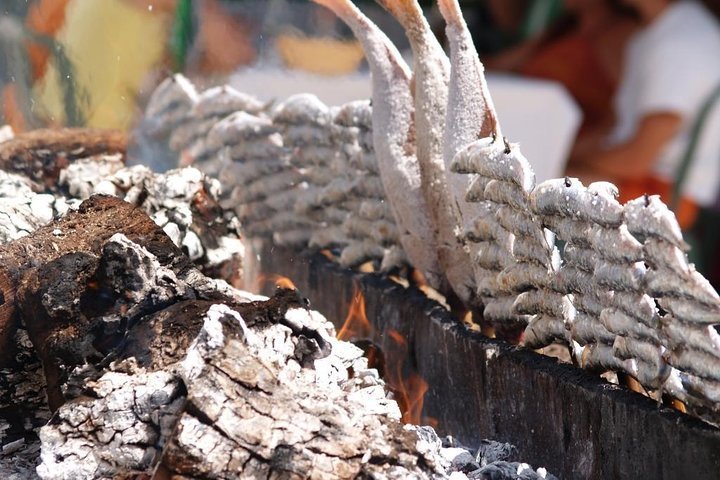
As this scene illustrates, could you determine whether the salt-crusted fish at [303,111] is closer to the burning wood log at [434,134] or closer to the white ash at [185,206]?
the white ash at [185,206]

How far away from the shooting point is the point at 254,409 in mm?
2611

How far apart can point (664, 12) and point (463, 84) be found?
1.61 metres

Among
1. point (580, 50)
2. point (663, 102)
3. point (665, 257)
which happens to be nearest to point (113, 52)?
point (580, 50)

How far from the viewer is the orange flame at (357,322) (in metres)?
4.57

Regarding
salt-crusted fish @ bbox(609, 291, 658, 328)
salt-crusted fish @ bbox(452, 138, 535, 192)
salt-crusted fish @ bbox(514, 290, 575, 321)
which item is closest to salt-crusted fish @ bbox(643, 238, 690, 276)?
salt-crusted fish @ bbox(609, 291, 658, 328)

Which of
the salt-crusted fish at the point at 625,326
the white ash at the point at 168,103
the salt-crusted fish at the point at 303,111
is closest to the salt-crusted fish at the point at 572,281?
the salt-crusted fish at the point at 625,326

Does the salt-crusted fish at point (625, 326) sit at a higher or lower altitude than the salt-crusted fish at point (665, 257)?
lower

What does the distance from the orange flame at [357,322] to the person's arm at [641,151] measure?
1.54 m

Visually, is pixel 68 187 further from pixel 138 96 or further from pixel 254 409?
pixel 254 409

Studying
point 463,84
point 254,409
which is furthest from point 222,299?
point 463,84

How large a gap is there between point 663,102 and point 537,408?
2389mm

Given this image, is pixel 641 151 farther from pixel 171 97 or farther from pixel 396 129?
pixel 171 97

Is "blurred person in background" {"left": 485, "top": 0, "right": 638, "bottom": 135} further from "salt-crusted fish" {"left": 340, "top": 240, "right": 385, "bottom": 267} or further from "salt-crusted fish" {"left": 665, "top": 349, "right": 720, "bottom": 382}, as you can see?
"salt-crusted fish" {"left": 665, "top": 349, "right": 720, "bottom": 382}

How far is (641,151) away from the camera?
208 inches
